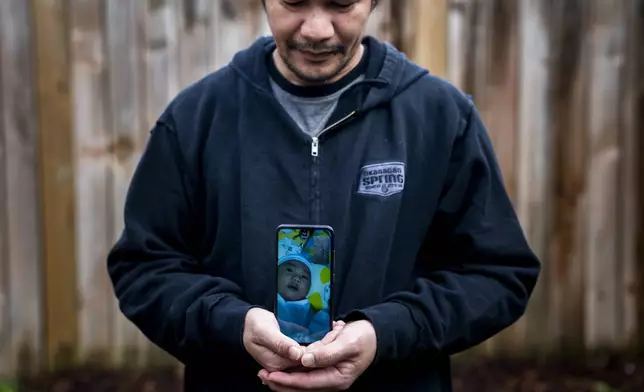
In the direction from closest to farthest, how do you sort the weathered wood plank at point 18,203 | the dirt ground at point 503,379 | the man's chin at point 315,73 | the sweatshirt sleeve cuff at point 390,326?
the sweatshirt sleeve cuff at point 390,326, the man's chin at point 315,73, the weathered wood plank at point 18,203, the dirt ground at point 503,379

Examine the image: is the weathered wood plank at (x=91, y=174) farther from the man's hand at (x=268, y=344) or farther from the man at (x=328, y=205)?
the man's hand at (x=268, y=344)

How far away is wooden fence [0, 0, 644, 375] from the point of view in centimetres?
450

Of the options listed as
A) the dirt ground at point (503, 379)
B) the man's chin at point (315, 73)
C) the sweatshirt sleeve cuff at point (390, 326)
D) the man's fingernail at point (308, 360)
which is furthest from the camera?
the dirt ground at point (503, 379)

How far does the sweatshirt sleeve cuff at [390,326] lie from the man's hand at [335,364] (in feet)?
0.08

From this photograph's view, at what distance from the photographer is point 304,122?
2166 mm

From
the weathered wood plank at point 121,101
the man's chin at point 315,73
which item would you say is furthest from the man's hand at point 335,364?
the weathered wood plank at point 121,101

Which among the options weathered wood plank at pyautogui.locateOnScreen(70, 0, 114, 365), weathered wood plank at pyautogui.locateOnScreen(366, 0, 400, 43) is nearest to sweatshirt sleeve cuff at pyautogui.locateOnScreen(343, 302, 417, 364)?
weathered wood plank at pyautogui.locateOnScreen(366, 0, 400, 43)

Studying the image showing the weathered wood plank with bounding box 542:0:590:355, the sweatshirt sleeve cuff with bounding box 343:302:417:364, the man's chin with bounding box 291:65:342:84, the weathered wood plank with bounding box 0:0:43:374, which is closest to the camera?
the sweatshirt sleeve cuff with bounding box 343:302:417:364

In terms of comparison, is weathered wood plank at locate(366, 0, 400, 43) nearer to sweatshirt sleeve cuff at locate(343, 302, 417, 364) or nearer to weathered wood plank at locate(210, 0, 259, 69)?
weathered wood plank at locate(210, 0, 259, 69)

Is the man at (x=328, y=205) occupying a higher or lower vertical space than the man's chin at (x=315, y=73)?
lower

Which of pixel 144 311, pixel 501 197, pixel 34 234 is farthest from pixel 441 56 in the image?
pixel 144 311

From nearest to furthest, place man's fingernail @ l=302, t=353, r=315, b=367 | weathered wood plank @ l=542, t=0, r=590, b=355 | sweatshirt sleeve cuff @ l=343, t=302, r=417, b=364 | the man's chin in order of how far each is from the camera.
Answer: man's fingernail @ l=302, t=353, r=315, b=367 < sweatshirt sleeve cuff @ l=343, t=302, r=417, b=364 < the man's chin < weathered wood plank @ l=542, t=0, r=590, b=355

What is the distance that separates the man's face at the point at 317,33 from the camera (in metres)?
2.03

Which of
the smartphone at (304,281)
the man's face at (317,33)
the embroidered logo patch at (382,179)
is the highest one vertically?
the man's face at (317,33)
